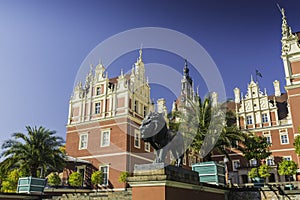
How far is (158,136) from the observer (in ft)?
25.4

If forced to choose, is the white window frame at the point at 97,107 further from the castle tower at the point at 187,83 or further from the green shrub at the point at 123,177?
the castle tower at the point at 187,83

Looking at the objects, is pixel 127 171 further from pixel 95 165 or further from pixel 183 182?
pixel 183 182

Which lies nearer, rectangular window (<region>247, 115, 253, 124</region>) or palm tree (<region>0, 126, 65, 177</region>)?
palm tree (<region>0, 126, 65, 177</region>)

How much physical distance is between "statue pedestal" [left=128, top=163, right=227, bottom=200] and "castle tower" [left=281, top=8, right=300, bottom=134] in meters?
22.1

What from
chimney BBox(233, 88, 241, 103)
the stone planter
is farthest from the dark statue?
chimney BBox(233, 88, 241, 103)

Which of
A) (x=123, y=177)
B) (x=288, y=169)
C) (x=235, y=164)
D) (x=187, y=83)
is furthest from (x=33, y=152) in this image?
(x=187, y=83)

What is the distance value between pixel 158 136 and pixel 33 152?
14.2 m

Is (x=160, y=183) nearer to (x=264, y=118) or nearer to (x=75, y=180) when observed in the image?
(x=75, y=180)

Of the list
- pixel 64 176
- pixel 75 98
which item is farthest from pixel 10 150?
pixel 75 98

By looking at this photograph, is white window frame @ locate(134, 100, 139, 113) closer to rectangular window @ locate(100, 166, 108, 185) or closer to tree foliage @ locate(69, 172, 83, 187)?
rectangular window @ locate(100, 166, 108, 185)

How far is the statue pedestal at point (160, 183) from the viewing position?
6707 mm

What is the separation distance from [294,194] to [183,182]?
5.55m

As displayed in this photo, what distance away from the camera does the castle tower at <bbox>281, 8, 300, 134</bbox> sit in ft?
86.9

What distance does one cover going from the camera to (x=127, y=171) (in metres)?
25.5
